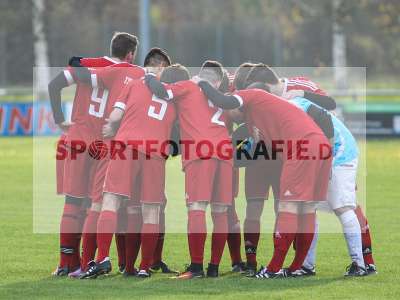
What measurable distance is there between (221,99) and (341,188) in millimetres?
1480

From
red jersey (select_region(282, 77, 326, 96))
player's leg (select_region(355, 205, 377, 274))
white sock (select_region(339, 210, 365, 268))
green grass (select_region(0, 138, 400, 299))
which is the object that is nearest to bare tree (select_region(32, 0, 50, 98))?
green grass (select_region(0, 138, 400, 299))

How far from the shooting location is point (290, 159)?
10.5 metres

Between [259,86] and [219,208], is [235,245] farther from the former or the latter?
[259,86]

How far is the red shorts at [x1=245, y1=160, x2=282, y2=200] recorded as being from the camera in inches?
441

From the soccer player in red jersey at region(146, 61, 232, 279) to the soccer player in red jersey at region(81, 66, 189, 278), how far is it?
17 centimetres

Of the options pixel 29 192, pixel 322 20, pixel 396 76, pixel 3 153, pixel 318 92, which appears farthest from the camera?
pixel 396 76

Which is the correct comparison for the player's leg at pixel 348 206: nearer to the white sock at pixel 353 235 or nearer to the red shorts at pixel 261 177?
the white sock at pixel 353 235

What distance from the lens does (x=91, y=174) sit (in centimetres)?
1100

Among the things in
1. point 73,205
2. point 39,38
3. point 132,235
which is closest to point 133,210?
point 132,235

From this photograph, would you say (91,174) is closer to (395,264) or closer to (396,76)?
(395,264)

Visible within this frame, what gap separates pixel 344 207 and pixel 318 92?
129 centimetres

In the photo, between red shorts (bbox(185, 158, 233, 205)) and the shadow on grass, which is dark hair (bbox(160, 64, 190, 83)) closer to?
red shorts (bbox(185, 158, 233, 205))

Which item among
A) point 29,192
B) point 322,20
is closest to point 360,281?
point 29,192

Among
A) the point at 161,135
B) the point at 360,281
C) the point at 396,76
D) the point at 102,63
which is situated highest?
the point at 396,76
